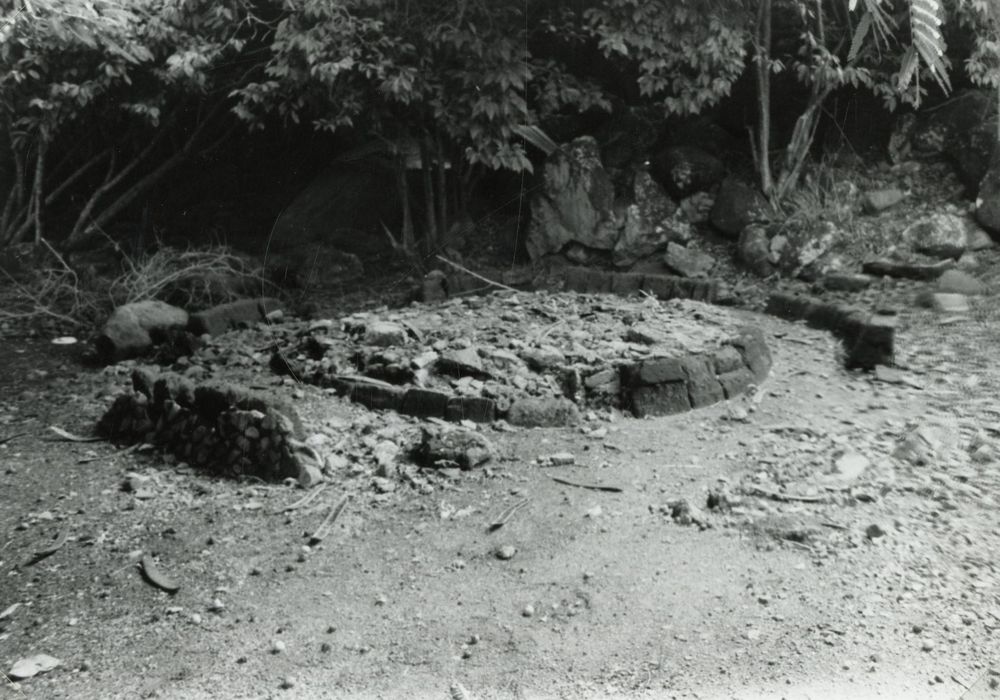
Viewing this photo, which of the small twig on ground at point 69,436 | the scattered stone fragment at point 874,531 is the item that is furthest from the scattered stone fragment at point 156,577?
the scattered stone fragment at point 874,531

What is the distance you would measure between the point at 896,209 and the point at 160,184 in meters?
4.75

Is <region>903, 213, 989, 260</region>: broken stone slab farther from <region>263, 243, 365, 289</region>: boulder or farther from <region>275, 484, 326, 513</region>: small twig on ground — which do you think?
<region>275, 484, 326, 513</region>: small twig on ground

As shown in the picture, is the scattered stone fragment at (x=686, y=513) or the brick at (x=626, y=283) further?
the brick at (x=626, y=283)

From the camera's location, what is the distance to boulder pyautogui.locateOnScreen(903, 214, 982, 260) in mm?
4422

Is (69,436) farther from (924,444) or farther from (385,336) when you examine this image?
(924,444)

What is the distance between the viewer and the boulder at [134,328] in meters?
3.93

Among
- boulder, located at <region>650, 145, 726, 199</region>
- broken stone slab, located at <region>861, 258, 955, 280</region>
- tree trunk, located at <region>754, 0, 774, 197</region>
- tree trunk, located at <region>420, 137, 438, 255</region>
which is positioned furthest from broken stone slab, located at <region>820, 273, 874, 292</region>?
tree trunk, located at <region>420, 137, 438, 255</region>

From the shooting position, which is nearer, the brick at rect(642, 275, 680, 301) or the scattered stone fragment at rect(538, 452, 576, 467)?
the scattered stone fragment at rect(538, 452, 576, 467)

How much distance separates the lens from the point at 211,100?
536 cm

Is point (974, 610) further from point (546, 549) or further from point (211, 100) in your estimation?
point (211, 100)

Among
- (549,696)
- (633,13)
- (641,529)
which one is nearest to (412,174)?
(633,13)

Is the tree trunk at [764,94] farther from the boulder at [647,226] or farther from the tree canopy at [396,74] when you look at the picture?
the boulder at [647,226]

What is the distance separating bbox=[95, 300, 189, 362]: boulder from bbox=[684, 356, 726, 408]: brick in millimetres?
2525

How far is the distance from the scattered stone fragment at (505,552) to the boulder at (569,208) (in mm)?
3627
